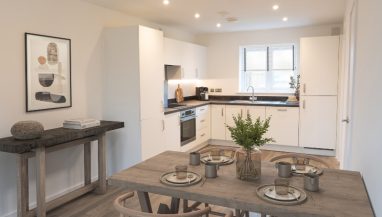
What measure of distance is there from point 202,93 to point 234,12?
8.02ft

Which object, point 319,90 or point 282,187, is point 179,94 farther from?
point 282,187

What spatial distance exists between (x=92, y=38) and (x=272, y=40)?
147 inches

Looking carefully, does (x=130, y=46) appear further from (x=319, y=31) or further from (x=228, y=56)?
(x=319, y=31)

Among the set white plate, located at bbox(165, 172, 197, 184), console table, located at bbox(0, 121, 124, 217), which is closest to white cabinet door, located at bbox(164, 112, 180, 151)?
console table, located at bbox(0, 121, 124, 217)

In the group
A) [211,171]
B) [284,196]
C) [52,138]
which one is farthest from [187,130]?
[284,196]

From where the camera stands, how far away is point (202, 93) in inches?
266

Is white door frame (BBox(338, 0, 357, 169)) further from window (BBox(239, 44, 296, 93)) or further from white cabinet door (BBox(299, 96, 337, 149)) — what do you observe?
window (BBox(239, 44, 296, 93))

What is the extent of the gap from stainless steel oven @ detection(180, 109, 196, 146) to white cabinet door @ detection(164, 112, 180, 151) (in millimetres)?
171

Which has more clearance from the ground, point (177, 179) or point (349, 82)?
point (349, 82)

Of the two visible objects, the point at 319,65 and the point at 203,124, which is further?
the point at 203,124

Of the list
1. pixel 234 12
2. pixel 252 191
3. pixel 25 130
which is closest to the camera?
pixel 252 191

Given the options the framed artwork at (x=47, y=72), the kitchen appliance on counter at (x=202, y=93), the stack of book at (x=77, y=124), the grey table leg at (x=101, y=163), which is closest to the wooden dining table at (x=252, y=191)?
the stack of book at (x=77, y=124)

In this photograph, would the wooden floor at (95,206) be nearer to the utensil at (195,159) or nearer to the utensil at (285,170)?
the utensil at (195,159)

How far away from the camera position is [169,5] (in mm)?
4121
